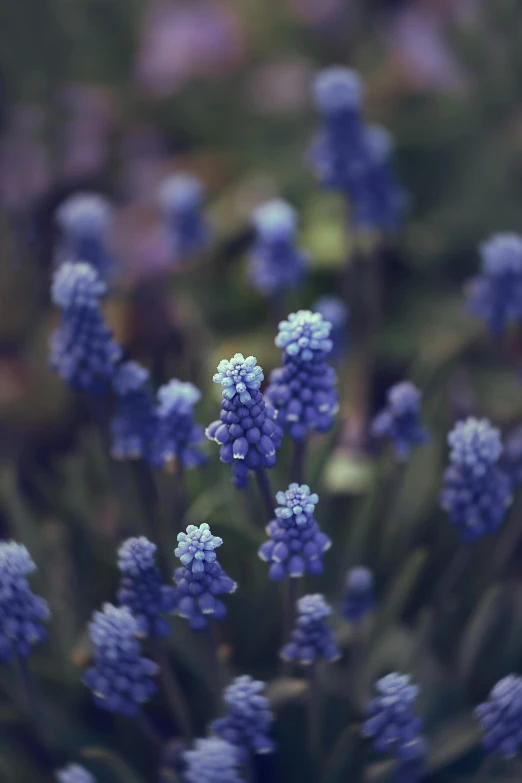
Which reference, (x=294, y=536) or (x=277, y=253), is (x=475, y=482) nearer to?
(x=294, y=536)

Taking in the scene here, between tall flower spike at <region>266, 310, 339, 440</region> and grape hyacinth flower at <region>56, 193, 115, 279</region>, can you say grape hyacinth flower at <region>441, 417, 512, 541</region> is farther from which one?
grape hyacinth flower at <region>56, 193, 115, 279</region>

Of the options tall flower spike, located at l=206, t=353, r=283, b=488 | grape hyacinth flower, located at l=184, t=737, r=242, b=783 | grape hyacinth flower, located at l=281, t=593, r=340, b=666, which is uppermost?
tall flower spike, located at l=206, t=353, r=283, b=488

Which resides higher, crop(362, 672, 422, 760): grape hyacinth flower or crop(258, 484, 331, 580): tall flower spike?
crop(258, 484, 331, 580): tall flower spike

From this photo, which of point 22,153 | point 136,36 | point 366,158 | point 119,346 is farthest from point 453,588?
point 136,36

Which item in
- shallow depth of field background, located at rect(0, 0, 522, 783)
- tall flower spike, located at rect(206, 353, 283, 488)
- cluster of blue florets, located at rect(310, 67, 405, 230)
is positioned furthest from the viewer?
cluster of blue florets, located at rect(310, 67, 405, 230)

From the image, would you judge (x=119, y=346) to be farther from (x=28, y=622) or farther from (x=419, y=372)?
(x=419, y=372)

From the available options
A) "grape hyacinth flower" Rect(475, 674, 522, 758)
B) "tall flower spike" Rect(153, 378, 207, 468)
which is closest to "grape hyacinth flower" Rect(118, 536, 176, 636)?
"tall flower spike" Rect(153, 378, 207, 468)

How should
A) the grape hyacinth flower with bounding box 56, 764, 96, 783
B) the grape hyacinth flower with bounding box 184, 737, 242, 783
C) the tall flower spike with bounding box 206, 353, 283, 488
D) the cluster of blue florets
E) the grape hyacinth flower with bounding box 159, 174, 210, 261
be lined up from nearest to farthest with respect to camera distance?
the tall flower spike with bounding box 206, 353, 283, 488 < the grape hyacinth flower with bounding box 184, 737, 242, 783 < the grape hyacinth flower with bounding box 56, 764, 96, 783 < the cluster of blue florets < the grape hyacinth flower with bounding box 159, 174, 210, 261

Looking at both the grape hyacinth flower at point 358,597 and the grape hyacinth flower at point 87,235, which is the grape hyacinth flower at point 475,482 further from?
the grape hyacinth flower at point 87,235
